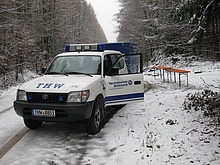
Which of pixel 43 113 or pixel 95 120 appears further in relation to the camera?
pixel 95 120

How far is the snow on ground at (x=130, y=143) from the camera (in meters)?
4.09

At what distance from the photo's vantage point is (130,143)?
4.81 meters

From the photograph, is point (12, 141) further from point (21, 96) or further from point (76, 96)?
point (76, 96)

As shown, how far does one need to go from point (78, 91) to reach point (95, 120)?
945mm

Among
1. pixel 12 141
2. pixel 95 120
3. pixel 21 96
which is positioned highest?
pixel 21 96

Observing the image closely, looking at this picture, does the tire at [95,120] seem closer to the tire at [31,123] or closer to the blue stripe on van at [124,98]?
the blue stripe on van at [124,98]

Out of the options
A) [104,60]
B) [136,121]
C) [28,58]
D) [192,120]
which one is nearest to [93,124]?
[136,121]

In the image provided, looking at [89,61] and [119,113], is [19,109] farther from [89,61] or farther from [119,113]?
[119,113]

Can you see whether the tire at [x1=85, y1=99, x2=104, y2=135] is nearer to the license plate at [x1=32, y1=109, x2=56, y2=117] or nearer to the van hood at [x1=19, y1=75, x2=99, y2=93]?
the van hood at [x1=19, y1=75, x2=99, y2=93]

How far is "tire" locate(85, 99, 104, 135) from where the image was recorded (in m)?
5.30

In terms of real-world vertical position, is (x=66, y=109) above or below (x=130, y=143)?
above

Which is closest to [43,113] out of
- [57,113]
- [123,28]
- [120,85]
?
[57,113]

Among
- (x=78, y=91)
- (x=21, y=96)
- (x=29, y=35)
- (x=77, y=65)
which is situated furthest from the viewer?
(x=29, y=35)

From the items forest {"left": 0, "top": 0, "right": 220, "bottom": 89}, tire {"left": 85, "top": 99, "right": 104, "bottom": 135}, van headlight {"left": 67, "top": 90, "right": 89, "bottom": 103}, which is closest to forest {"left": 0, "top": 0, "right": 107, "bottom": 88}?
forest {"left": 0, "top": 0, "right": 220, "bottom": 89}
